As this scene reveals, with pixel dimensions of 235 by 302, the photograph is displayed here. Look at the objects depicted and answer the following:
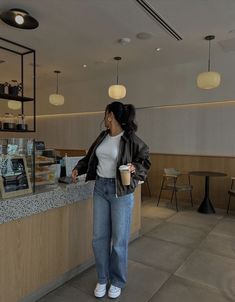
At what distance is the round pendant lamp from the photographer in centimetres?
312

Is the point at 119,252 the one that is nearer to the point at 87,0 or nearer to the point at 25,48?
the point at 87,0

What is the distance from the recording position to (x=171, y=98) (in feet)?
18.1

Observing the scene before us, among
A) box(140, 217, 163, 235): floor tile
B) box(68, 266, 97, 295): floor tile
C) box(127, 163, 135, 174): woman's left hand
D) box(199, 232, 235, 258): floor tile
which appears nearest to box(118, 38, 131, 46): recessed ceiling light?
box(127, 163, 135, 174): woman's left hand

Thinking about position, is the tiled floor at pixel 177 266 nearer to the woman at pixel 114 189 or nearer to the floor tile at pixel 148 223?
the floor tile at pixel 148 223

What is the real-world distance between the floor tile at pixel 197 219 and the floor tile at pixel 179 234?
7.4 inches

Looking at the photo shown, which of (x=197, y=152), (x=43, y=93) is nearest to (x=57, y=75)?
(x=43, y=93)

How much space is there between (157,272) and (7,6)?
3.48m

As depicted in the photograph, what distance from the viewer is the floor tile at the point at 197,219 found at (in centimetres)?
402

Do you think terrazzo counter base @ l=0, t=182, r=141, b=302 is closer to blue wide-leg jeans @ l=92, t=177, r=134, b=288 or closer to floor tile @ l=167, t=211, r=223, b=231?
blue wide-leg jeans @ l=92, t=177, r=134, b=288

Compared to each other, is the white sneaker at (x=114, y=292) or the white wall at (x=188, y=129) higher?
the white wall at (x=188, y=129)

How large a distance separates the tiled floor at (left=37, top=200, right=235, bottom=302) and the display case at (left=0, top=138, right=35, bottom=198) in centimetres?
97

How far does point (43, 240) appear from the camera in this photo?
207cm

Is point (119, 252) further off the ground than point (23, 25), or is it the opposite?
point (23, 25)

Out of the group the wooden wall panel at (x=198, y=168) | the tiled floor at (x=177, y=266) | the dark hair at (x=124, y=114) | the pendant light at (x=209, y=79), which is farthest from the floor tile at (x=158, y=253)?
the pendant light at (x=209, y=79)
